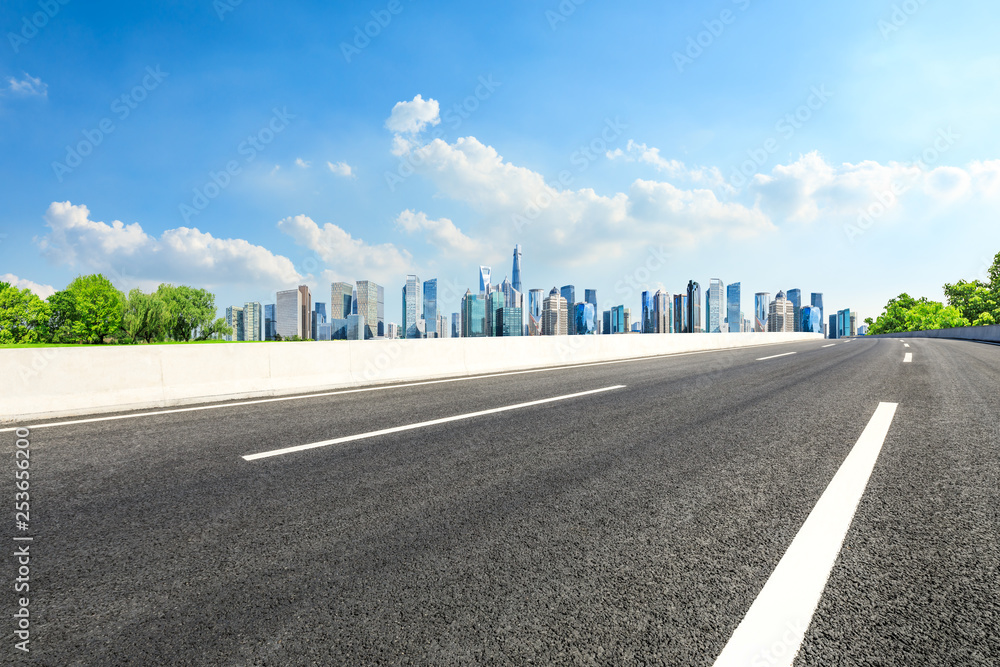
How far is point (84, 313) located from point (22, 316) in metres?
9.14

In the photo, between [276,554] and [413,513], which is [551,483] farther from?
[276,554]

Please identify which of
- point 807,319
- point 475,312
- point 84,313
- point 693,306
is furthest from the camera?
point 807,319

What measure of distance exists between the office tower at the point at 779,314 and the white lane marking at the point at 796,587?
310 ft

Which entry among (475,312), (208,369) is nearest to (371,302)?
(475,312)

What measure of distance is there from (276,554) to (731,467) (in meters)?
3.33

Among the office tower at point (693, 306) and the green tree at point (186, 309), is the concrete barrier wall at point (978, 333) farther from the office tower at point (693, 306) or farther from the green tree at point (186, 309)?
the green tree at point (186, 309)

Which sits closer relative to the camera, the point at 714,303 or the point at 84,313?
the point at 714,303

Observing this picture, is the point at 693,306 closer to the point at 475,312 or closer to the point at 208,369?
the point at 475,312

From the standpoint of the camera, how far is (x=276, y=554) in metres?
2.31

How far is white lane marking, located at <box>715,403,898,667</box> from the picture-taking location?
1.56 meters

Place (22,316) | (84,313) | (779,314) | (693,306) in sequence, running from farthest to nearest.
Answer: (779,314)
(84,313)
(22,316)
(693,306)

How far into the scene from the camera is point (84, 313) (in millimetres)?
73562

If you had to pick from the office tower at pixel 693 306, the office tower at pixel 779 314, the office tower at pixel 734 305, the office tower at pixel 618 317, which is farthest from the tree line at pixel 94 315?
the office tower at pixel 779 314

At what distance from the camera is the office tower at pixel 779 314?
84.0m
